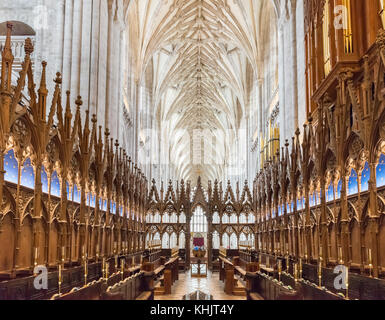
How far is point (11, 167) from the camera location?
9.31 metres

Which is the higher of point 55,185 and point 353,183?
point 55,185

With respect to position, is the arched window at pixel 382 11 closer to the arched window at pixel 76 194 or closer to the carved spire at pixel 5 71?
the carved spire at pixel 5 71

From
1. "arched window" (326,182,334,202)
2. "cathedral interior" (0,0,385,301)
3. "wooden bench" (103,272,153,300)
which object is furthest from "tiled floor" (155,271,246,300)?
"arched window" (326,182,334,202)

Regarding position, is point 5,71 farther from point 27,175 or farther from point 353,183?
point 353,183

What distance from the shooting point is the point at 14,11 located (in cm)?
1830

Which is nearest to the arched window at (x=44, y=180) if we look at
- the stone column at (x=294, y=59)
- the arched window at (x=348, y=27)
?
the arched window at (x=348, y=27)

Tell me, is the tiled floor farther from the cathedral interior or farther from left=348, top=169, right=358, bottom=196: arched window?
left=348, top=169, right=358, bottom=196: arched window

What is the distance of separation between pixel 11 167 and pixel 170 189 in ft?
57.1

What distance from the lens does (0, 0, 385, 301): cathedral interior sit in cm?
908

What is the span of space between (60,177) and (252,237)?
17.4 meters

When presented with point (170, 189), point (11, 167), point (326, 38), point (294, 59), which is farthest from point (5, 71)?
point (170, 189)

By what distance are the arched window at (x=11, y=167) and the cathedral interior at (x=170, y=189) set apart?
0.04 metres

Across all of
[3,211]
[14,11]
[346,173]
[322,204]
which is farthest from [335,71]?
[14,11]

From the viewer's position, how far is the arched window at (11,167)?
9.12 m
